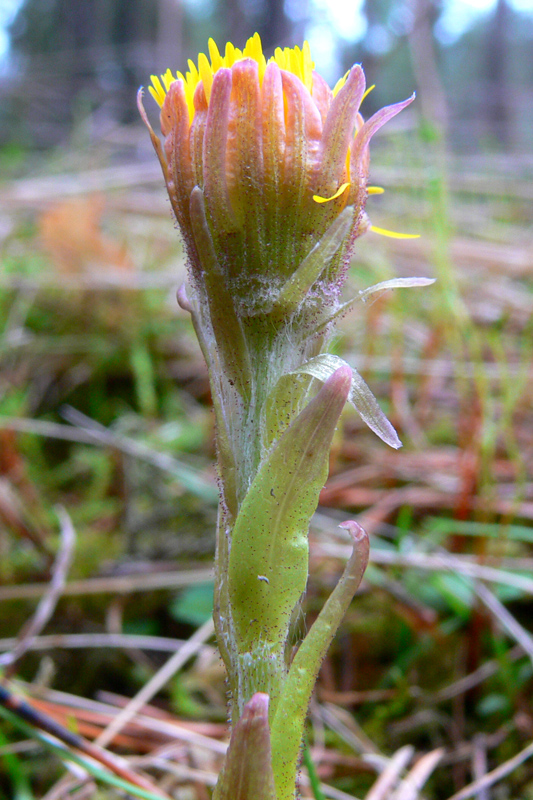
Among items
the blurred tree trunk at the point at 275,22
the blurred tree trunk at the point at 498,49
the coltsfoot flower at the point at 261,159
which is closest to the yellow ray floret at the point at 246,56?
the coltsfoot flower at the point at 261,159

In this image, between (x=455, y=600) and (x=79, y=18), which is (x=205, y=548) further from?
(x=79, y=18)

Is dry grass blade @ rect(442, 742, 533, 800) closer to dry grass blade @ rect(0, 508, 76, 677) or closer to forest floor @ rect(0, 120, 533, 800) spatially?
forest floor @ rect(0, 120, 533, 800)

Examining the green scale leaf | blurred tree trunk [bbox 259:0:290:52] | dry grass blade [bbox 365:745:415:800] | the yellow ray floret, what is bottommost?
dry grass blade [bbox 365:745:415:800]

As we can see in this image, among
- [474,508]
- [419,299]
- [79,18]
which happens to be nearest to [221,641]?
[474,508]

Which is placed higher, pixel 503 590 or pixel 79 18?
pixel 79 18

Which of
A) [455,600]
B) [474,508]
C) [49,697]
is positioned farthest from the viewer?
[474,508]

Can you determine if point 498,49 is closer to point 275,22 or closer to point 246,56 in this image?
point 275,22

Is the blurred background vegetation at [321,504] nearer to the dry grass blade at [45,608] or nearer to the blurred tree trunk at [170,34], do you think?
the dry grass blade at [45,608]

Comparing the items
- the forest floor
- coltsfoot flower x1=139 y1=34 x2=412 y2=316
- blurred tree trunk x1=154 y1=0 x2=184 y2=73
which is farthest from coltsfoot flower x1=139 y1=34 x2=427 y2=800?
blurred tree trunk x1=154 y1=0 x2=184 y2=73
